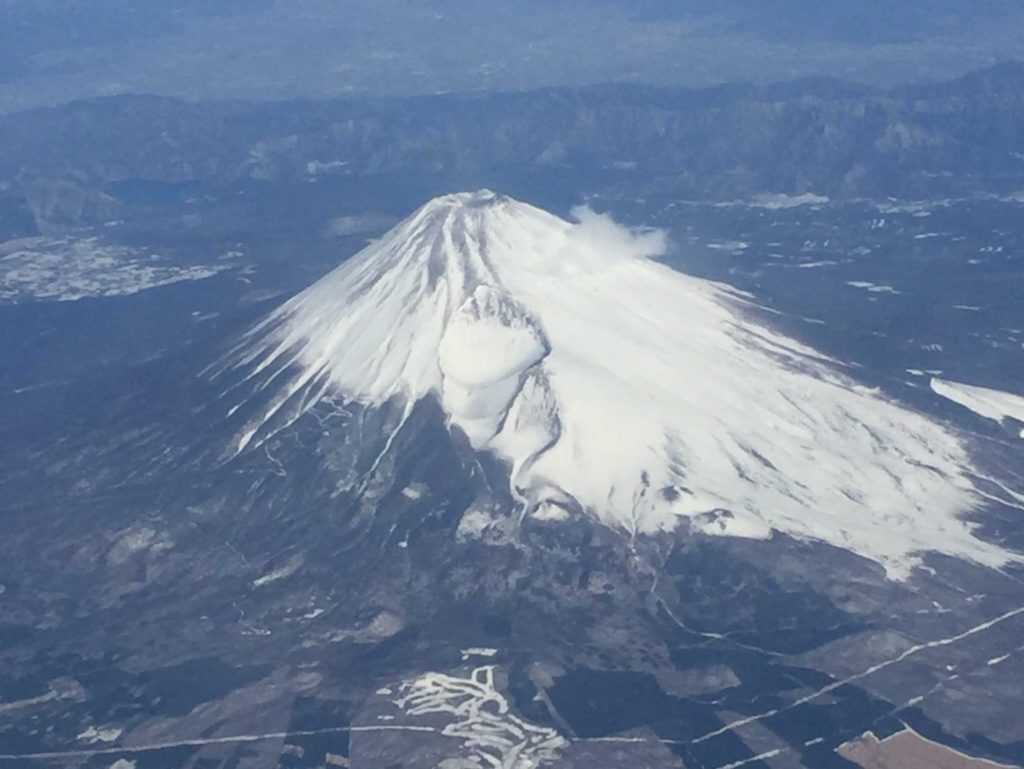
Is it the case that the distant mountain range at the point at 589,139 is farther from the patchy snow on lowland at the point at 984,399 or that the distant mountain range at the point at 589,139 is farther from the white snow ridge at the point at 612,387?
the white snow ridge at the point at 612,387

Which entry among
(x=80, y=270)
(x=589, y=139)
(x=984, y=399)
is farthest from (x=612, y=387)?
(x=589, y=139)

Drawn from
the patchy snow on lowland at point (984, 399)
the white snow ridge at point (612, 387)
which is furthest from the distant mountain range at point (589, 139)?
the white snow ridge at point (612, 387)

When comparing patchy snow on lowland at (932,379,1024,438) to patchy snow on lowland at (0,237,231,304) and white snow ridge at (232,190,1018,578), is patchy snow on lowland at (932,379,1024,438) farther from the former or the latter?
patchy snow on lowland at (0,237,231,304)

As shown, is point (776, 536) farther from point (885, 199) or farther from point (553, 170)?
point (553, 170)

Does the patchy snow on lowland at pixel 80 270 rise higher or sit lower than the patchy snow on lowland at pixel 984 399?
lower

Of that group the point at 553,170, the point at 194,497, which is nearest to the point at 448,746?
the point at 194,497

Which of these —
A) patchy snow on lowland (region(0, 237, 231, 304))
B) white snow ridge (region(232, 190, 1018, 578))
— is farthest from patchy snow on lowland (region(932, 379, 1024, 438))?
patchy snow on lowland (region(0, 237, 231, 304))
